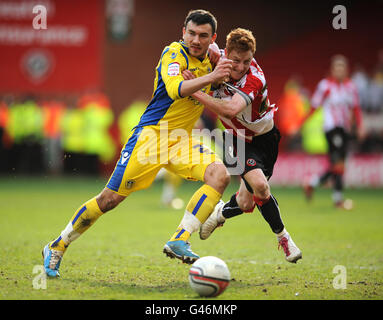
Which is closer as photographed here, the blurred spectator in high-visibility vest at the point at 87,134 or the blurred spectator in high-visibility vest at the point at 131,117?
the blurred spectator in high-visibility vest at the point at 87,134

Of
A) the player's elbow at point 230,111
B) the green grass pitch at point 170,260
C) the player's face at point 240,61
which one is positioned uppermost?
the player's face at point 240,61

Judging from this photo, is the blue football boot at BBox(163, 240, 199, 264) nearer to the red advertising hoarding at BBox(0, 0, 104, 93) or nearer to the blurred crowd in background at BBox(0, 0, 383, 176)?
the blurred crowd in background at BBox(0, 0, 383, 176)

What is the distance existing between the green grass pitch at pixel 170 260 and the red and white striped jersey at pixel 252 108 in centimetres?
139

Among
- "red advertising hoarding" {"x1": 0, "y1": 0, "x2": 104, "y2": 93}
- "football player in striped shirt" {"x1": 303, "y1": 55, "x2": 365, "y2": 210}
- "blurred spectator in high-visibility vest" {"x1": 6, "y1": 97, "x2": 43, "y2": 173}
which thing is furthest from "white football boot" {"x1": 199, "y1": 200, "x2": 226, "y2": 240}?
"red advertising hoarding" {"x1": 0, "y1": 0, "x2": 104, "y2": 93}

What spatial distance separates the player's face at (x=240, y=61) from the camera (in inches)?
229

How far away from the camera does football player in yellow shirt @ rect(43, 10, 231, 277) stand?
5.52 meters

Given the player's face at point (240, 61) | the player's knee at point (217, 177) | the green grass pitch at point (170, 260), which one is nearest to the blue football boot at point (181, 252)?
the green grass pitch at point (170, 260)

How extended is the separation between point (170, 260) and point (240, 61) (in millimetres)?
2234

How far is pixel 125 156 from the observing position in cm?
581

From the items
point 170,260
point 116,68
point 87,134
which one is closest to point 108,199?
point 170,260

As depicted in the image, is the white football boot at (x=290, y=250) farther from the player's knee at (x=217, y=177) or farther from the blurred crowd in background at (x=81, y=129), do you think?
the blurred crowd in background at (x=81, y=129)
